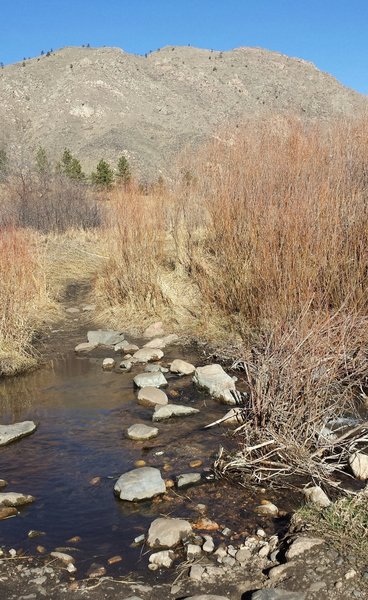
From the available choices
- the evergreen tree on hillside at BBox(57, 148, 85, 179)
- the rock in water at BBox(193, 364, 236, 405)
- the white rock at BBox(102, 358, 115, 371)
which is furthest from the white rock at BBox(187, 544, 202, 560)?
the evergreen tree on hillside at BBox(57, 148, 85, 179)

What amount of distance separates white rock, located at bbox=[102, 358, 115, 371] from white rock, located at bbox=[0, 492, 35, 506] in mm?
2745

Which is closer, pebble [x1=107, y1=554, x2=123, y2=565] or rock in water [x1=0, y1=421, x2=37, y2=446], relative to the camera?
pebble [x1=107, y1=554, x2=123, y2=565]

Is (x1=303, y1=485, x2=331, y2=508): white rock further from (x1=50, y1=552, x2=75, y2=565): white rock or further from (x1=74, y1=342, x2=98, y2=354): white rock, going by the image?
(x1=74, y1=342, x2=98, y2=354): white rock

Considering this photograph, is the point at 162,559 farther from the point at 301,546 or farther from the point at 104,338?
the point at 104,338

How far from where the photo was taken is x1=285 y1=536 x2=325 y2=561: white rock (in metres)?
2.72

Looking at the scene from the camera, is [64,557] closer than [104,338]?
Yes

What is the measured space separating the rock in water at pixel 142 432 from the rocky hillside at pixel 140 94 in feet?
118

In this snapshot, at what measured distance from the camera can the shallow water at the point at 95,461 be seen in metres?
3.16

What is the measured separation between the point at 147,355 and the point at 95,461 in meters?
2.47

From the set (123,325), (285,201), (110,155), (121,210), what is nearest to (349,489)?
(285,201)

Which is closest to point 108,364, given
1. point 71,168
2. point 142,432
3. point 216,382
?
point 216,382

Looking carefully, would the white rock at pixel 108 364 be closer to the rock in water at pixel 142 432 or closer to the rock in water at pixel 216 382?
the rock in water at pixel 216 382

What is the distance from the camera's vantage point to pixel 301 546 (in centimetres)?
274

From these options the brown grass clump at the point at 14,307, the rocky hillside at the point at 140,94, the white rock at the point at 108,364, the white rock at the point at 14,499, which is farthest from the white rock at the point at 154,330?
the rocky hillside at the point at 140,94
